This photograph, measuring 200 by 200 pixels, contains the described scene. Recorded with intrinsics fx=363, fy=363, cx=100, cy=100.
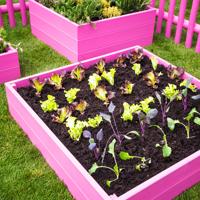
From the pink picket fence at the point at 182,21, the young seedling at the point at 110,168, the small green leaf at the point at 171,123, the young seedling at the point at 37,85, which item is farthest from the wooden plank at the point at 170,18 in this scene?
the young seedling at the point at 110,168

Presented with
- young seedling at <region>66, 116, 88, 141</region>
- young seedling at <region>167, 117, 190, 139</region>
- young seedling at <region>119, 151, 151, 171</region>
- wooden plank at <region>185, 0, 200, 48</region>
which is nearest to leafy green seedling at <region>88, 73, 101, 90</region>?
young seedling at <region>66, 116, 88, 141</region>

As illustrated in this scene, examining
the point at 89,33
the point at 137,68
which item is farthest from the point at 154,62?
the point at 89,33

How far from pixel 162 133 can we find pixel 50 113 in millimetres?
817

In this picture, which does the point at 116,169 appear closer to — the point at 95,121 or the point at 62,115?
the point at 95,121

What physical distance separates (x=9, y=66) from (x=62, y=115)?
3.51 feet

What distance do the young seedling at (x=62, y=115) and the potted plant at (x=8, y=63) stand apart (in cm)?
99

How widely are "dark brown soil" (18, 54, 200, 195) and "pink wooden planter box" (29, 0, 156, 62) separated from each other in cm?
58

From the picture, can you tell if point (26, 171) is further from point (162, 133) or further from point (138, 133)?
point (162, 133)

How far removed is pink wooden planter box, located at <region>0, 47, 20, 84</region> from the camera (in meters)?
3.28

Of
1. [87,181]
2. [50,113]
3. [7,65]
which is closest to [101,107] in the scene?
[50,113]

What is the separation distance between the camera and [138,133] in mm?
2430

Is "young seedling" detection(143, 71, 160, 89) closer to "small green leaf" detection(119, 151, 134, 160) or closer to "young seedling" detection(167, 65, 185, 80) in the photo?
"young seedling" detection(167, 65, 185, 80)

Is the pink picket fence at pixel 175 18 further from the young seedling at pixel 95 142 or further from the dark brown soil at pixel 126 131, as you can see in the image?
Answer: the young seedling at pixel 95 142

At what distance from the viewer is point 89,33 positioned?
360cm
